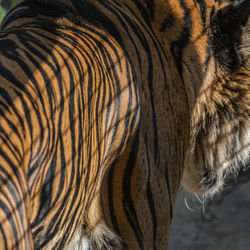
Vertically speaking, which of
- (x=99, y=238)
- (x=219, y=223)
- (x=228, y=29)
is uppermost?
(x=228, y=29)

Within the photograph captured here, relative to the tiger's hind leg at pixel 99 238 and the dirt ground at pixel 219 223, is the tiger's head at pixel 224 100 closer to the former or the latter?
the tiger's hind leg at pixel 99 238

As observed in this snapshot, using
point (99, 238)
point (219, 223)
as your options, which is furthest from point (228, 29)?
point (219, 223)

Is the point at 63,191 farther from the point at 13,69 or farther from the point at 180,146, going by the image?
the point at 180,146

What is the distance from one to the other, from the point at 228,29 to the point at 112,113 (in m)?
0.41

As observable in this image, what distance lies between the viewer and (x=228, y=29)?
142 centimetres

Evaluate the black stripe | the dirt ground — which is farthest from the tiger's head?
the dirt ground

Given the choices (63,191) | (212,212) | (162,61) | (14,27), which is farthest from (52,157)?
(212,212)

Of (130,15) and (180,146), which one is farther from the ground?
(130,15)

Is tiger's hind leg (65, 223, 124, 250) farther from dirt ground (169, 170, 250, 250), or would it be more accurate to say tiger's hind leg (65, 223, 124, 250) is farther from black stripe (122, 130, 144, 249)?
dirt ground (169, 170, 250, 250)

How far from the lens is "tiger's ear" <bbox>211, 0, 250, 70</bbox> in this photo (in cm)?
142

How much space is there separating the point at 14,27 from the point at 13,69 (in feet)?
0.72

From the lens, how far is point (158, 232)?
4.35 ft

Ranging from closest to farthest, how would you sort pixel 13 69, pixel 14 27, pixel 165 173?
pixel 13 69
pixel 14 27
pixel 165 173

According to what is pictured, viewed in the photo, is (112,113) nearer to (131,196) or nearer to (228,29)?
(131,196)
